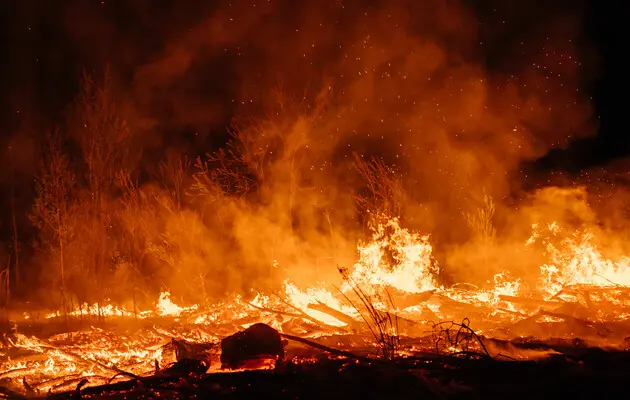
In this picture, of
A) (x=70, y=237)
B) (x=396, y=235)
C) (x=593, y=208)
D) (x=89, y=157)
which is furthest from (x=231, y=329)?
(x=70, y=237)

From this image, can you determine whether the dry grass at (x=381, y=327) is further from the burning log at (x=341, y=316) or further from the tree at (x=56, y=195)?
the tree at (x=56, y=195)

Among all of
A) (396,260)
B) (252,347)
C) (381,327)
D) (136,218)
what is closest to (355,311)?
(381,327)

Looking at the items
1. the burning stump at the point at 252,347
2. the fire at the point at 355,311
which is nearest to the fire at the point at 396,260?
the fire at the point at 355,311

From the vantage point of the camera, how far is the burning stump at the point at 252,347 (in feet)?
21.6

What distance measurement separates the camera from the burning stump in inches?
259

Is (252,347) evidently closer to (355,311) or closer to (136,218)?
(355,311)

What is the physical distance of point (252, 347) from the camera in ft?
21.6

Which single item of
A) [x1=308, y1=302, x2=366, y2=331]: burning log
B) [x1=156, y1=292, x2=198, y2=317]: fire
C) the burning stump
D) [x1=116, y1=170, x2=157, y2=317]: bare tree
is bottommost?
the burning stump

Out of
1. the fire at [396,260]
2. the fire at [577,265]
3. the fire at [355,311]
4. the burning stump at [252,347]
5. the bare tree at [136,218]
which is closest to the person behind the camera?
the burning stump at [252,347]

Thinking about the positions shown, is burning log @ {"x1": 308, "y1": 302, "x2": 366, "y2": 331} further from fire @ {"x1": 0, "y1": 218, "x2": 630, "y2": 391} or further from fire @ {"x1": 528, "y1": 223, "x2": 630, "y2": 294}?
fire @ {"x1": 528, "y1": 223, "x2": 630, "y2": 294}

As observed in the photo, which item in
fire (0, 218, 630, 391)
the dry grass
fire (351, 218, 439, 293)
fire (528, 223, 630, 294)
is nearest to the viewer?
the dry grass

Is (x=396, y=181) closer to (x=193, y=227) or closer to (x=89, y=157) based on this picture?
(x=193, y=227)

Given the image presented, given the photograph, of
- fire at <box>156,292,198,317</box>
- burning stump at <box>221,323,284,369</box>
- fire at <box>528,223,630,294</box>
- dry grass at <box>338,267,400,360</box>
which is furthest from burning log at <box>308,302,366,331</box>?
fire at <box>156,292,198,317</box>

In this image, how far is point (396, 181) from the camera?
19.1m
